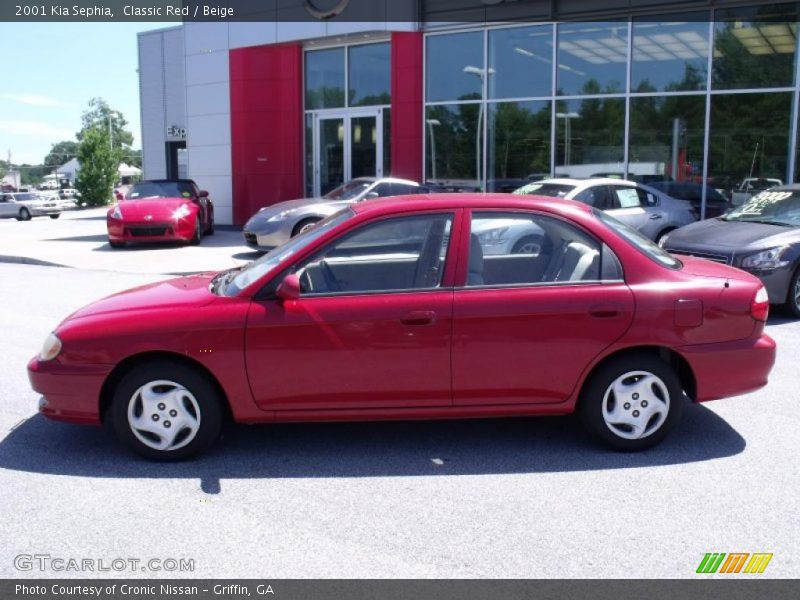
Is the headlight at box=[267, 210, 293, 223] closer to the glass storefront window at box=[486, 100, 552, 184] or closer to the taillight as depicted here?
the glass storefront window at box=[486, 100, 552, 184]

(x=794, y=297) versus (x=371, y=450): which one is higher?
(x=794, y=297)

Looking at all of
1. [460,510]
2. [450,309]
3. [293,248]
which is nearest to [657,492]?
[460,510]

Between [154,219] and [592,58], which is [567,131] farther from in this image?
[154,219]

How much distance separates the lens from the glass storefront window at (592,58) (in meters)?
16.8

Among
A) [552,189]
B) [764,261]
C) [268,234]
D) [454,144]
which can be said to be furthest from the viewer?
[454,144]

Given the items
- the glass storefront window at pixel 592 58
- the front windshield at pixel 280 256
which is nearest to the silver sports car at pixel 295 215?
the glass storefront window at pixel 592 58

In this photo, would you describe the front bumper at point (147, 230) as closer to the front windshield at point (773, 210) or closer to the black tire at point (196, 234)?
the black tire at point (196, 234)

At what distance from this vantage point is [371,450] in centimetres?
484

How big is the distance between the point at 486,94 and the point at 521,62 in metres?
1.05

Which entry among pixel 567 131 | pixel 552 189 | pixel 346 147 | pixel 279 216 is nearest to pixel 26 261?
pixel 279 216

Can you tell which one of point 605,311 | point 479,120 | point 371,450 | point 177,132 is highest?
point 177,132

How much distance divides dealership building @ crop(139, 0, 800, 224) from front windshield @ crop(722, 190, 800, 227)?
604cm
